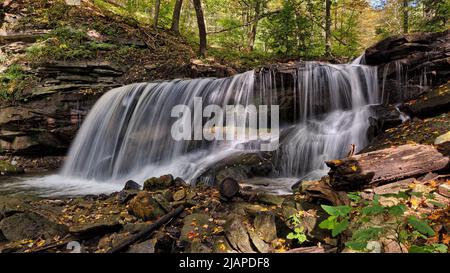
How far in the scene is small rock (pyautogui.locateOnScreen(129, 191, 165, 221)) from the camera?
4.22 m

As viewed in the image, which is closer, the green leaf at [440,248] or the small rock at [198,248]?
the green leaf at [440,248]

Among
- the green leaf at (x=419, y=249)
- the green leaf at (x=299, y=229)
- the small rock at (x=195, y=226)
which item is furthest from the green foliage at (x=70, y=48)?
the green leaf at (x=419, y=249)

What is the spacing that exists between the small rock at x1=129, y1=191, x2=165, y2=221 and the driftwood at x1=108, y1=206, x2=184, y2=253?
0.19 meters

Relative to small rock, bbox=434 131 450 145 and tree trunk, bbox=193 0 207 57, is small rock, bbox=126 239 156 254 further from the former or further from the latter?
tree trunk, bbox=193 0 207 57

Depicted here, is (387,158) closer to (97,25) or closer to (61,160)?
(61,160)

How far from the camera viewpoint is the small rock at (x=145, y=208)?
422cm

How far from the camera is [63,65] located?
10.6 metres

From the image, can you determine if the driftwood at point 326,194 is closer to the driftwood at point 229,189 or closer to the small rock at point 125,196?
the driftwood at point 229,189

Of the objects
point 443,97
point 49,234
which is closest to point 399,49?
point 443,97

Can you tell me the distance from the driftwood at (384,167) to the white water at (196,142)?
257 centimetres

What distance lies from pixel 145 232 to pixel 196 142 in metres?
4.97

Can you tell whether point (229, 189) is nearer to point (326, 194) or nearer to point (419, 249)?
point (326, 194)

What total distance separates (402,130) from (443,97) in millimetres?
1311

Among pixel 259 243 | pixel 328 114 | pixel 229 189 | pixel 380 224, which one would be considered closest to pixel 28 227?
pixel 229 189
